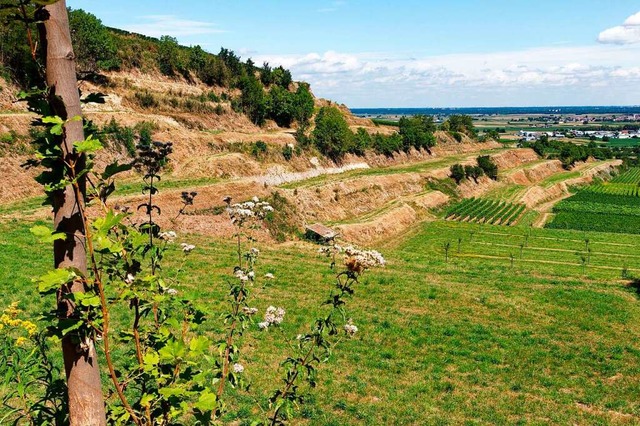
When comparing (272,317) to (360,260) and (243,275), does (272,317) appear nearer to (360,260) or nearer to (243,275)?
(243,275)

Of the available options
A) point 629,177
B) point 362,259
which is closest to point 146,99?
point 362,259

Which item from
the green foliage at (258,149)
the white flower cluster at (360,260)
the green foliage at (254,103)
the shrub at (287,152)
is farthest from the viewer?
the green foliage at (254,103)

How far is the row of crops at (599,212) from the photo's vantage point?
81.6 meters

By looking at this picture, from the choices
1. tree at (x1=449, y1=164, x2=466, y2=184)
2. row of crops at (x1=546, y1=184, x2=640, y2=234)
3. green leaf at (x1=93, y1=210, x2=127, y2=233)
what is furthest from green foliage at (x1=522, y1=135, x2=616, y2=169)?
green leaf at (x1=93, y1=210, x2=127, y2=233)

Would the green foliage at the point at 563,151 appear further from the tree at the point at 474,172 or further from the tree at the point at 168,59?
the tree at the point at 168,59

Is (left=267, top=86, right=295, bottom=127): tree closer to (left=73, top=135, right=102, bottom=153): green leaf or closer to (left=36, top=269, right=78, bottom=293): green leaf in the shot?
(left=73, top=135, right=102, bottom=153): green leaf

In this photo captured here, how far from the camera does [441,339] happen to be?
1969 centimetres

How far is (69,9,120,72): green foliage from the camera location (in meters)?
59.4

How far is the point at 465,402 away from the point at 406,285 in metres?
12.0

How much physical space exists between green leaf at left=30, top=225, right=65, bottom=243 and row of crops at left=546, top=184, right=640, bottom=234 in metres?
88.3

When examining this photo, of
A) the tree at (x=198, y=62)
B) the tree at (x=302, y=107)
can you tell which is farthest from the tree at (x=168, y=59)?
the tree at (x=302, y=107)

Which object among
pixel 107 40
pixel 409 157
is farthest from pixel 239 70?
pixel 409 157

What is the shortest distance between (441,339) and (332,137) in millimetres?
64009

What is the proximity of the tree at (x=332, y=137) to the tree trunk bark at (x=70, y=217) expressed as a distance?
76664 millimetres
